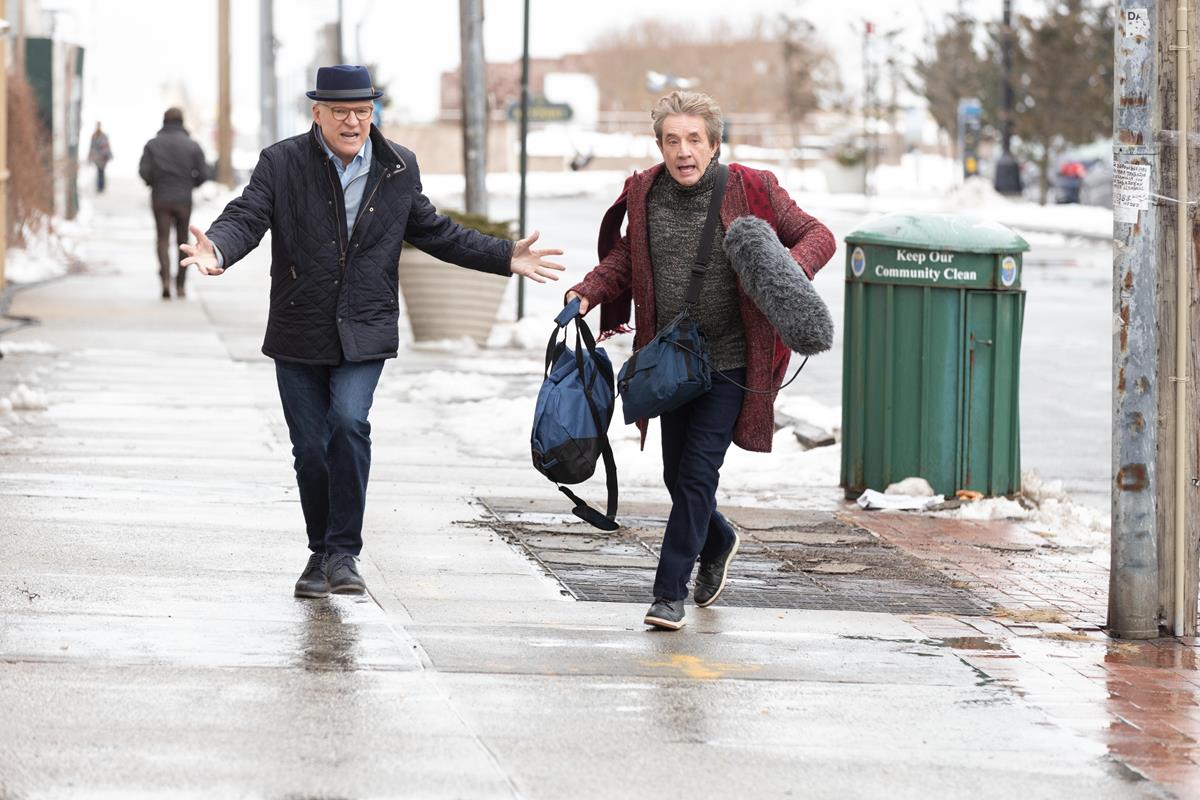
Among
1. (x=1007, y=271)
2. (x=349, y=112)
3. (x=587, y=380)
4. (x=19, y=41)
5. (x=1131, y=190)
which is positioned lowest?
(x=587, y=380)

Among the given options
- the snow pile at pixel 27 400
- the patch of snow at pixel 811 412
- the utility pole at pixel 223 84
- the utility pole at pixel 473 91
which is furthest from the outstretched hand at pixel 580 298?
the utility pole at pixel 223 84

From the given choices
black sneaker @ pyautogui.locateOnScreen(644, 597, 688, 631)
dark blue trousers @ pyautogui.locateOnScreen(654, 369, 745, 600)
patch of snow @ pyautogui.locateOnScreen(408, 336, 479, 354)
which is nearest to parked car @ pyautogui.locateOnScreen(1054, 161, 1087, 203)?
patch of snow @ pyautogui.locateOnScreen(408, 336, 479, 354)

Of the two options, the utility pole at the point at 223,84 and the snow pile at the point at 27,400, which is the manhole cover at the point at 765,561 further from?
the utility pole at the point at 223,84

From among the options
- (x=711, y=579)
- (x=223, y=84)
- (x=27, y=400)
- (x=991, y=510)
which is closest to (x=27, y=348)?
(x=27, y=400)

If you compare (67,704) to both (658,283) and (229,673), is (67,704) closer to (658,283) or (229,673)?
(229,673)

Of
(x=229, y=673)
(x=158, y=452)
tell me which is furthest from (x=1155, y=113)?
(x=158, y=452)

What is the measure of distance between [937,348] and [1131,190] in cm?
254

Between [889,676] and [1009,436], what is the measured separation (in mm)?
3486

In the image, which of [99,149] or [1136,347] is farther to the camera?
[99,149]

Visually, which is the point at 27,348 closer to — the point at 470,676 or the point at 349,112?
the point at 349,112

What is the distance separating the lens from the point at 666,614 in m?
6.73

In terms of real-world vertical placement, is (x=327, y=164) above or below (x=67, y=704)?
above

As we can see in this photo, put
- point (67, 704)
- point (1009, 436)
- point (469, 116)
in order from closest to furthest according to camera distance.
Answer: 1. point (67, 704)
2. point (1009, 436)
3. point (469, 116)

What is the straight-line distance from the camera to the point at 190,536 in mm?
8023
